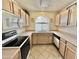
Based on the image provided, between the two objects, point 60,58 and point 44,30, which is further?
point 44,30

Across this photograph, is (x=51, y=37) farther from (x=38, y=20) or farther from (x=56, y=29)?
(x=38, y=20)

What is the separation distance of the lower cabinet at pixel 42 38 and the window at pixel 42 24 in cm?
89

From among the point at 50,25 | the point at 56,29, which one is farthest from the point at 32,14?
the point at 56,29

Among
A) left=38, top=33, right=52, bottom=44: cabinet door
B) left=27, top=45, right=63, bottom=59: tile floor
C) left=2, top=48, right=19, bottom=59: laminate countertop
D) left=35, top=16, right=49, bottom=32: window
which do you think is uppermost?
left=35, top=16, right=49, bottom=32: window

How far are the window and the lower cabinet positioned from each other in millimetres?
887

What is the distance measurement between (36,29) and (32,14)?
1.11 m

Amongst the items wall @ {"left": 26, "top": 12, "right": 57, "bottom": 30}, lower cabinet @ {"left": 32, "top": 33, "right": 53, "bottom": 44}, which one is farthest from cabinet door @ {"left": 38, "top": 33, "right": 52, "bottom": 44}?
wall @ {"left": 26, "top": 12, "right": 57, "bottom": 30}

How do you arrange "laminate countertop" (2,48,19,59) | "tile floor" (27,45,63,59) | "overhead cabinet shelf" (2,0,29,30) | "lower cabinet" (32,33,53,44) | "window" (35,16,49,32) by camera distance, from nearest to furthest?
"laminate countertop" (2,48,19,59), "overhead cabinet shelf" (2,0,29,30), "tile floor" (27,45,63,59), "lower cabinet" (32,33,53,44), "window" (35,16,49,32)

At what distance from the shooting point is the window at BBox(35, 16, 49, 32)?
772 centimetres

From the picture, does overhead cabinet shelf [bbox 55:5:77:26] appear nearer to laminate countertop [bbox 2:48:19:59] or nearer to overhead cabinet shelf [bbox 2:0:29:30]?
overhead cabinet shelf [bbox 2:0:29:30]

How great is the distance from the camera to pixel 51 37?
22.6ft

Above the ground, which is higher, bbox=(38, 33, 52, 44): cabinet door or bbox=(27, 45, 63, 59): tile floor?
bbox=(38, 33, 52, 44): cabinet door

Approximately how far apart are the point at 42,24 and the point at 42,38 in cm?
130

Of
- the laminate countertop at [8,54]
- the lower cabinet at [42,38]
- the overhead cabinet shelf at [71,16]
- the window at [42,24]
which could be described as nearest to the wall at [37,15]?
the window at [42,24]
